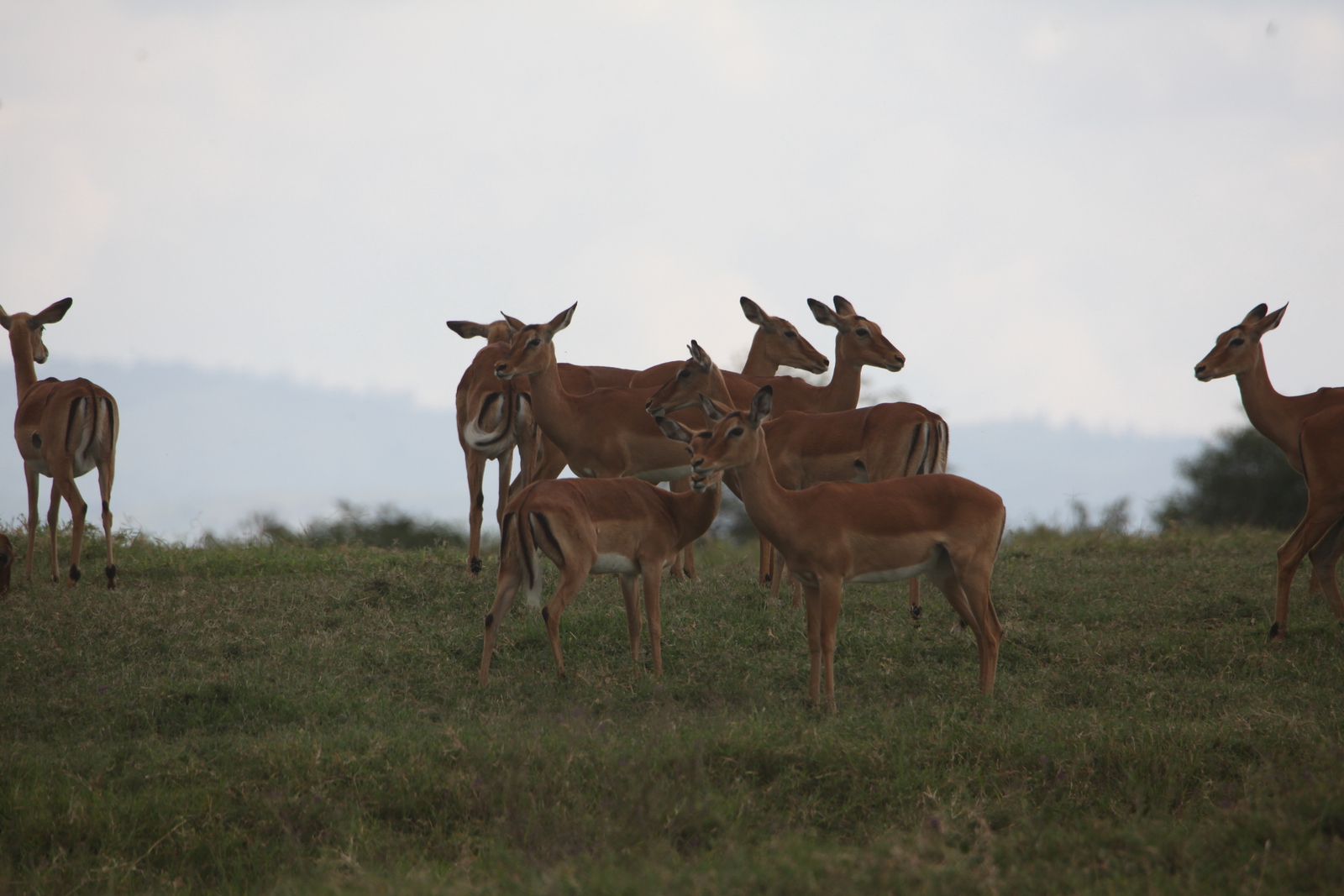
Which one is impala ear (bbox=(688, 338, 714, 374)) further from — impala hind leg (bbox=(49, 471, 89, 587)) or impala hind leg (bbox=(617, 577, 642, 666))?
impala hind leg (bbox=(49, 471, 89, 587))

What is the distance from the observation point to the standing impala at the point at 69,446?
8.47m

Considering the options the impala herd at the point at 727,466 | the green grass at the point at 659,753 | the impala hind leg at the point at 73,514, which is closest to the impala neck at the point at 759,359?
the impala herd at the point at 727,466

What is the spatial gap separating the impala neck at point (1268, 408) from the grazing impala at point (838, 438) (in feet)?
8.08

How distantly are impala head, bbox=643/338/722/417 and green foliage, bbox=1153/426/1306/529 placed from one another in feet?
40.5

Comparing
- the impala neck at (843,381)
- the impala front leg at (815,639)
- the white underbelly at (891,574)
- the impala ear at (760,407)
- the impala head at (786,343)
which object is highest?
the impala head at (786,343)

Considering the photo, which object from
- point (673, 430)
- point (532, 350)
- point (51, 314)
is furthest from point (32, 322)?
point (673, 430)

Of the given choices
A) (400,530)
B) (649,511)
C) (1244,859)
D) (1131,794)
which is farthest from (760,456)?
(400,530)

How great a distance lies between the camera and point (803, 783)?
475 centimetres

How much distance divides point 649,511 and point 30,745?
10.3ft

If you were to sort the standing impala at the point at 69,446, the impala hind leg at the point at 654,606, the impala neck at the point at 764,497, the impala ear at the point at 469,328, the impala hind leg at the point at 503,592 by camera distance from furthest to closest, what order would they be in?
the impala ear at the point at 469,328
the standing impala at the point at 69,446
the impala hind leg at the point at 654,606
the impala hind leg at the point at 503,592
the impala neck at the point at 764,497

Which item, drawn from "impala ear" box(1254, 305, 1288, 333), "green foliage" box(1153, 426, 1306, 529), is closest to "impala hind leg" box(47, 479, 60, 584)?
"impala ear" box(1254, 305, 1288, 333)

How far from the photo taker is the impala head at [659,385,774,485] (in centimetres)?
602

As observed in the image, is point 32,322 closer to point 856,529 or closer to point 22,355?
point 22,355

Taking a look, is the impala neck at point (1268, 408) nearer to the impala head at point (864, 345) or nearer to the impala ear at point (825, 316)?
the impala head at point (864, 345)
